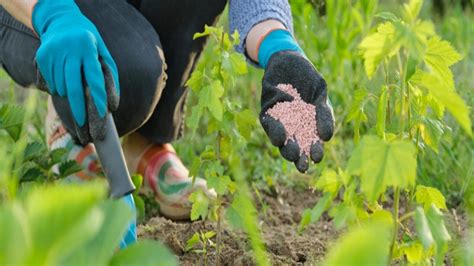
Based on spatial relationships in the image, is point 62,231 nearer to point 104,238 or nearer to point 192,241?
point 104,238

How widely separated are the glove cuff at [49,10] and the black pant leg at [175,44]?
48 cm

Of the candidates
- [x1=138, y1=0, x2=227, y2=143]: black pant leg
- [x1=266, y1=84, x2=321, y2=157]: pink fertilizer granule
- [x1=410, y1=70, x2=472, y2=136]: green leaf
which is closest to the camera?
[x1=410, y1=70, x2=472, y2=136]: green leaf

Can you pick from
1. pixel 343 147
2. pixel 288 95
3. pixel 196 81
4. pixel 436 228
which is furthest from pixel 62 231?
pixel 343 147

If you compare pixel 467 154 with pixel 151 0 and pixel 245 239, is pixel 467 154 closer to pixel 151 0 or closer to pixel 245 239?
pixel 245 239

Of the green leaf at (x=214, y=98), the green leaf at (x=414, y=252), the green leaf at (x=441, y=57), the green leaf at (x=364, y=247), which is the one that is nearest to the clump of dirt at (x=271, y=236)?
the green leaf at (x=214, y=98)

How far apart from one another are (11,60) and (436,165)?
1.24 m

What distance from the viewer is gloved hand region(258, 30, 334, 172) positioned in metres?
1.62


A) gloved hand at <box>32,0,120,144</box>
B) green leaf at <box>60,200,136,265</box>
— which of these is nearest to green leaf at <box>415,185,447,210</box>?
gloved hand at <box>32,0,120,144</box>

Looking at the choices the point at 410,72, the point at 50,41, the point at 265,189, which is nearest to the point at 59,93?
the point at 50,41

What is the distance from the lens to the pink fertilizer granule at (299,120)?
5.36 ft

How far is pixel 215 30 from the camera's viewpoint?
1.56 m

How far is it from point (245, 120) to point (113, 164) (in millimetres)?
276

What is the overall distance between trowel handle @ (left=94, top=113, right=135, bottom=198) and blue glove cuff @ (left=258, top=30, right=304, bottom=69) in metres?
0.40

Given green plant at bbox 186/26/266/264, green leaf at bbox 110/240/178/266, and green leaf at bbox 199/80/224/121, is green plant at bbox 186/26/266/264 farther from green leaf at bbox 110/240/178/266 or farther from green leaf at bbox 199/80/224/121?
green leaf at bbox 110/240/178/266
